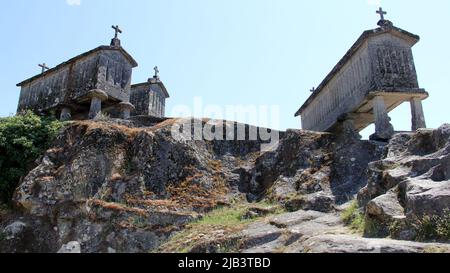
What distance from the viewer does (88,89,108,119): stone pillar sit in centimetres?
1692

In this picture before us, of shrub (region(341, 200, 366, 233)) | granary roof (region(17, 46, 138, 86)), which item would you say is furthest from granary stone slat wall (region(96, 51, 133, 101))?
shrub (region(341, 200, 366, 233))

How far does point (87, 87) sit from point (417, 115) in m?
A: 12.4

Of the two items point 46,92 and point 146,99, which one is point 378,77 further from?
point 46,92

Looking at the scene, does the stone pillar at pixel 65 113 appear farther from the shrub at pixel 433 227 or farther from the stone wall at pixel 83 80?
the shrub at pixel 433 227

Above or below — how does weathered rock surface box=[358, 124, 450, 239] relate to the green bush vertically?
below

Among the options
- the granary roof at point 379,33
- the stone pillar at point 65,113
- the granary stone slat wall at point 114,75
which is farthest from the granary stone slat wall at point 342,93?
the stone pillar at point 65,113

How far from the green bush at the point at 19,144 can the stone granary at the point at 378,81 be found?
1012cm

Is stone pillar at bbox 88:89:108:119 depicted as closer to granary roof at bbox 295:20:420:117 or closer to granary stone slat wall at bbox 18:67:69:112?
granary stone slat wall at bbox 18:67:69:112

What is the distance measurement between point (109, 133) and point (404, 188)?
933cm

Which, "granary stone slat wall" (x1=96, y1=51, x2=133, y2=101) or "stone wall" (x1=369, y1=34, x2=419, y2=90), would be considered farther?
"granary stone slat wall" (x1=96, y1=51, x2=133, y2=101)

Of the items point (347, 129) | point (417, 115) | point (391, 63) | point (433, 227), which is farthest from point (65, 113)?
point (433, 227)

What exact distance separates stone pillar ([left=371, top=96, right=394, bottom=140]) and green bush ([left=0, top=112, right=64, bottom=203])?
10.6 m
